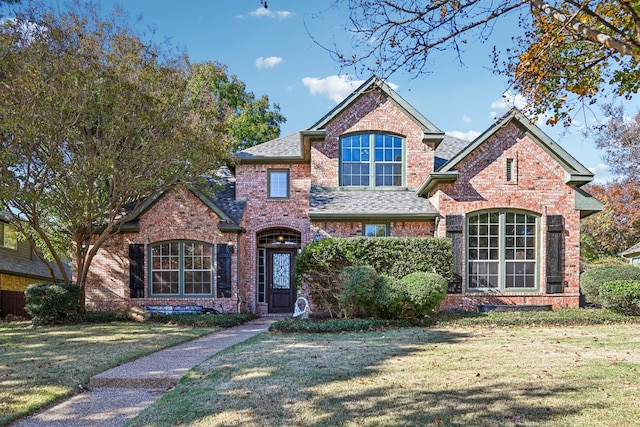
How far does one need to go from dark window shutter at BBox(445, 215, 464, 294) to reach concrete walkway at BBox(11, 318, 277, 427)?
713cm

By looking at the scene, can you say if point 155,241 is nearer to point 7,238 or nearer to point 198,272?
point 198,272

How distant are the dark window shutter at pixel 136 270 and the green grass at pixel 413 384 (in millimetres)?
7525

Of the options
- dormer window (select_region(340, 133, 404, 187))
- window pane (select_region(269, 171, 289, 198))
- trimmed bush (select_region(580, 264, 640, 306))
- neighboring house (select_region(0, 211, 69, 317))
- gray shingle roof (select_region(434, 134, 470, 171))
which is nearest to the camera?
trimmed bush (select_region(580, 264, 640, 306))

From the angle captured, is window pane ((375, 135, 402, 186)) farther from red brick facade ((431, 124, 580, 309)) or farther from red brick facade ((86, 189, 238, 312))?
red brick facade ((86, 189, 238, 312))

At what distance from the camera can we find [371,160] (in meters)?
16.4

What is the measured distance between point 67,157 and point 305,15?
37.6 ft

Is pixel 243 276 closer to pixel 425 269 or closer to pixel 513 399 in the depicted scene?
pixel 425 269

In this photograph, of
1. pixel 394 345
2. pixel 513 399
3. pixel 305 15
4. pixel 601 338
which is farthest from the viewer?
pixel 601 338

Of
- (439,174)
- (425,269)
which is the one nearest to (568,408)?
(425,269)

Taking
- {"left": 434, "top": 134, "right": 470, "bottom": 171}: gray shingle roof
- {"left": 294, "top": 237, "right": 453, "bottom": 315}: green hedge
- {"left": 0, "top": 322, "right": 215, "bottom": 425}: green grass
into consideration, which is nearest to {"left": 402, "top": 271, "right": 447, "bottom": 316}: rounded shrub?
{"left": 294, "top": 237, "right": 453, "bottom": 315}: green hedge

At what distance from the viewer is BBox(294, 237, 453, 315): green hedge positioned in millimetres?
13555

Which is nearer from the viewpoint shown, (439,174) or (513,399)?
(513,399)

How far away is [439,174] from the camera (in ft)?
Result: 46.4

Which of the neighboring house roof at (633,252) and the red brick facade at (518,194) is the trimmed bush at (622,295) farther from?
the neighboring house roof at (633,252)
